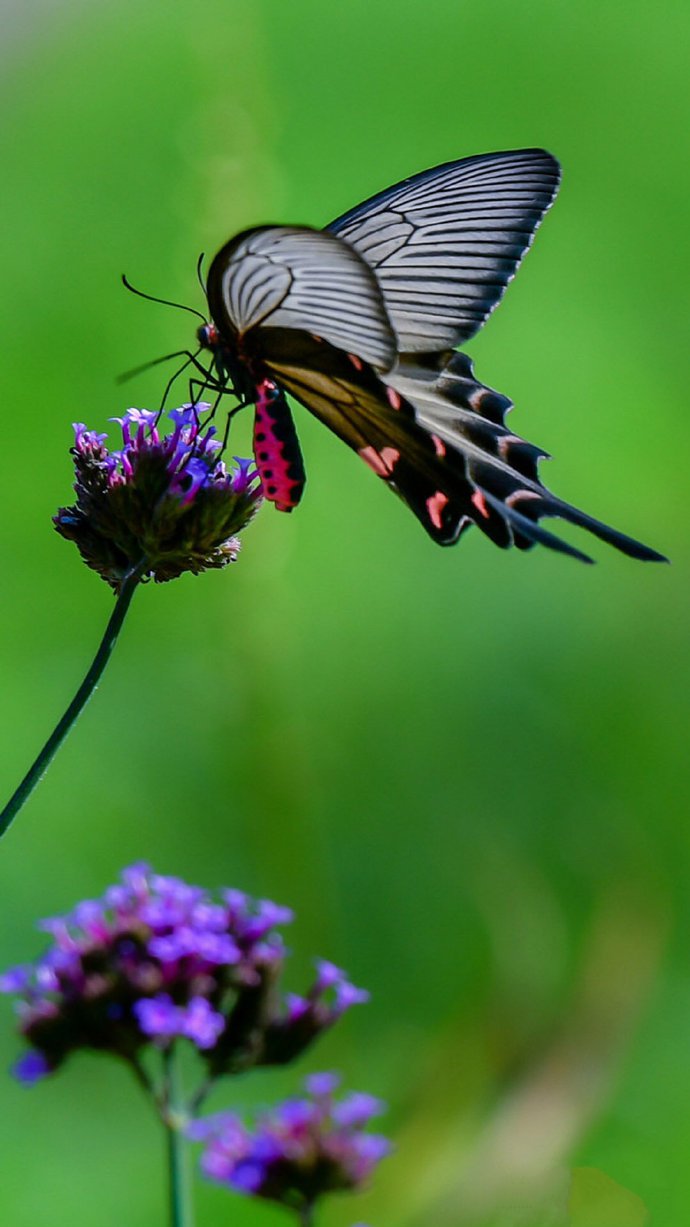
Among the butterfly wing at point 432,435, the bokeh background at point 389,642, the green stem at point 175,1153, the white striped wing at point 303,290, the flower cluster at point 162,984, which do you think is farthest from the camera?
the bokeh background at point 389,642

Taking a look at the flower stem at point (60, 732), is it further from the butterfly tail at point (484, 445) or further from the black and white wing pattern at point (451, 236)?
the black and white wing pattern at point (451, 236)

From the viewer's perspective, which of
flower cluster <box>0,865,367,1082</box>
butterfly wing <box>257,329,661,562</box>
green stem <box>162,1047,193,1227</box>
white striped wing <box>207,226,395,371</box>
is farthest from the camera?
butterfly wing <box>257,329,661,562</box>

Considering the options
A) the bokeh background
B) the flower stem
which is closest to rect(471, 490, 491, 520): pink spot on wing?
the flower stem

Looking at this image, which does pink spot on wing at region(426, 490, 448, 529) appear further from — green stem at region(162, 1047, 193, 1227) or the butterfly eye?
green stem at region(162, 1047, 193, 1227)

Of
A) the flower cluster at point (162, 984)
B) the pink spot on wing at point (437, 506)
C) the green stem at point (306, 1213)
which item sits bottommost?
the green stem at point (306, 1213)

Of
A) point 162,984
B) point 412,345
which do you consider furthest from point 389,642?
point 162,984

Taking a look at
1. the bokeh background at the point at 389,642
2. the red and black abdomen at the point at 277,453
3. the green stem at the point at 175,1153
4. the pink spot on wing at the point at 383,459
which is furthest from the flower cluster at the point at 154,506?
the bokeh background at the point at 389,642
